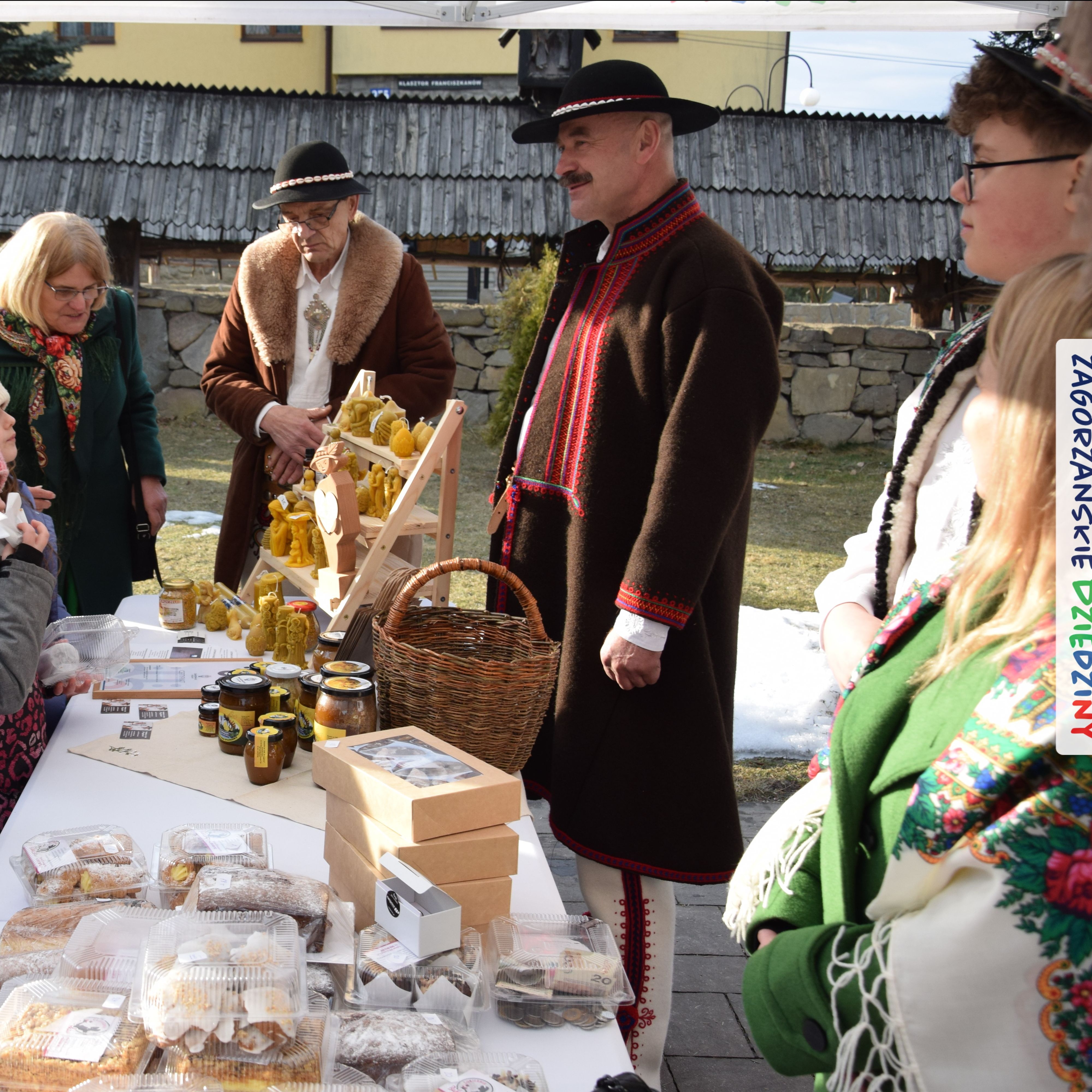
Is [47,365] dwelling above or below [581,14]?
below

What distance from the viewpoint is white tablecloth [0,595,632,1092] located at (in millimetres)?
1255

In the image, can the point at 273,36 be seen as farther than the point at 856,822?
Yes

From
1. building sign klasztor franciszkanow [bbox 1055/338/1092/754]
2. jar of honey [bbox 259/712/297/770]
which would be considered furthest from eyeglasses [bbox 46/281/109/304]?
building sign klasztor franciszkanow [bbox 1055/338/1092/754]

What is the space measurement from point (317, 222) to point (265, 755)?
1.80m

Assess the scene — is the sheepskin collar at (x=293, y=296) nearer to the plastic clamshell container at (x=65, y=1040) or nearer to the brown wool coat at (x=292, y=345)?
the brown wool coat at (x=292, y=345)

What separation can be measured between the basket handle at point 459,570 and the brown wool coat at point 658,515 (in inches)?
6.7

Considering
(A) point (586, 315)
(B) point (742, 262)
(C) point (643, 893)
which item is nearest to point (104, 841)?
(C) point (643, 893)

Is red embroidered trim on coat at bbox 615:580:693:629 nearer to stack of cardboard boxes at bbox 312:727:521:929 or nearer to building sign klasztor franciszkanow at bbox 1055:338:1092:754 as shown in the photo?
stack of cardboard boxes at bbox 312:727:521:929

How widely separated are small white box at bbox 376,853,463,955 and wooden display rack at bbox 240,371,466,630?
1.01 m

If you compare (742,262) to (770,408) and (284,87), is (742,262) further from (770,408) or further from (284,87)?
(284,87)

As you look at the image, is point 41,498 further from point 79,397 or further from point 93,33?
point 93,33

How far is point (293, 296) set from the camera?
10.4ft

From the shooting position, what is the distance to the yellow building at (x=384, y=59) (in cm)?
1605

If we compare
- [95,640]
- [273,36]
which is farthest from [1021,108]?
[273,36]
